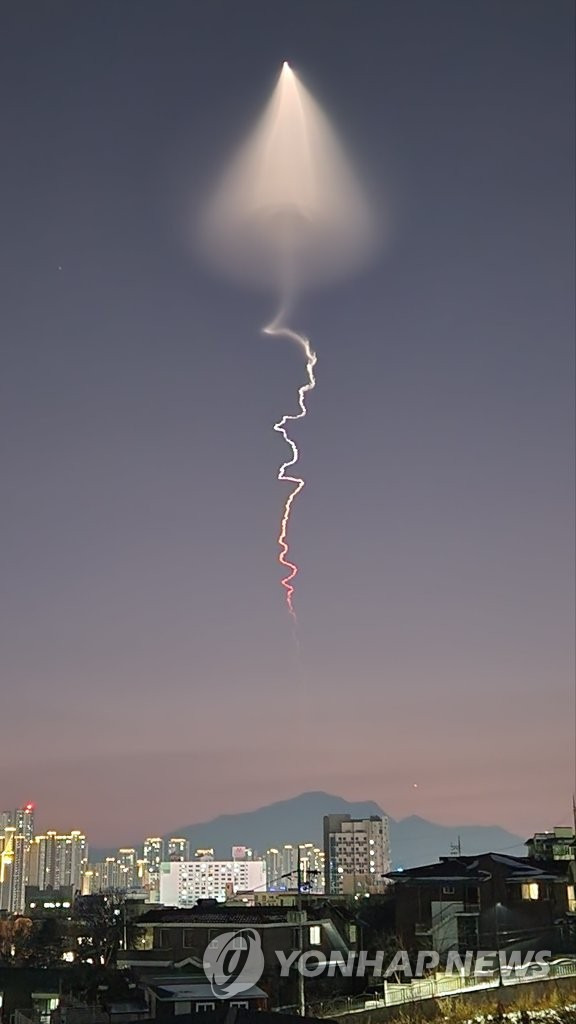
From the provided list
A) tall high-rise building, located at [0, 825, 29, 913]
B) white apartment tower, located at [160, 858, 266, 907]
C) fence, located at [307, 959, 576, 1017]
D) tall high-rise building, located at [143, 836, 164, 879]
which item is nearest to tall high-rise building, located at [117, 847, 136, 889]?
tall high-rise building, located at [143, 836, 164, 879]

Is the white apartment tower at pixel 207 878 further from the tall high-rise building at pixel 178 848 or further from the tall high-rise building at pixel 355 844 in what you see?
the tall high-rise building at pixel 178 848

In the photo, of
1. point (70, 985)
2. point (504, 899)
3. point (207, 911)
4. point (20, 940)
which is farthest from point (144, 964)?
point (20, 940)

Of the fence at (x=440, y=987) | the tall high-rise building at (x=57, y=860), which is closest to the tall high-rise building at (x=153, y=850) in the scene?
the tall high-rise building at (x=57, y=860)

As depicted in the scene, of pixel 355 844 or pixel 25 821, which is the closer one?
pixel 355 844

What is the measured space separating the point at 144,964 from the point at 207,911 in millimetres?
3345

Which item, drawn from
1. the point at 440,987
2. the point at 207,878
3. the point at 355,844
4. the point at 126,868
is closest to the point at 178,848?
the point at 126,868

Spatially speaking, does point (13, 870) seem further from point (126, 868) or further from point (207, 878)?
point (126, 868)

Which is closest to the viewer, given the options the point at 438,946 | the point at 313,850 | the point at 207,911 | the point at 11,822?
the point at 438,946

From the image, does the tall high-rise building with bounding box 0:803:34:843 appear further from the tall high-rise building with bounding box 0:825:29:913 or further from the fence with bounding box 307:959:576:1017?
the fence with bounding box 307:959:576:1017

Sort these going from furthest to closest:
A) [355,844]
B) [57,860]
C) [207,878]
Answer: [57,860], [207,878], [355,844]

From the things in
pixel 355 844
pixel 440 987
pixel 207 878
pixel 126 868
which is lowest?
pixel 126 868

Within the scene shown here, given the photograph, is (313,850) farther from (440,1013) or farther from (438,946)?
(440,1013)

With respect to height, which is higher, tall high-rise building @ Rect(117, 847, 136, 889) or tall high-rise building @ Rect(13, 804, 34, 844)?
tall high-rise building @ Rect(13, 804, 34, 844)

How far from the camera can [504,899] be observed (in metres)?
24.2
